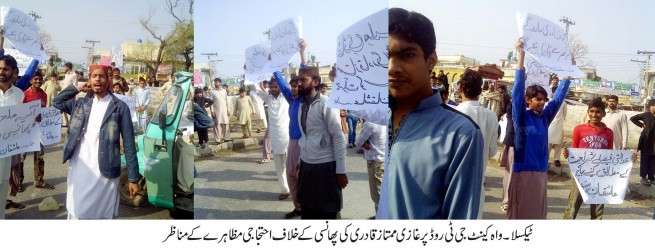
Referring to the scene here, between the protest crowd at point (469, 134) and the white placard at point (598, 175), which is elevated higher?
the protest crowd at point (469, 134)

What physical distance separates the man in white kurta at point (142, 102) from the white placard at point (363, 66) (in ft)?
6.33

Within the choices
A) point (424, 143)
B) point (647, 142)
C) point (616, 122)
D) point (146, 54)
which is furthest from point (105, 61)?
point (647, 142)

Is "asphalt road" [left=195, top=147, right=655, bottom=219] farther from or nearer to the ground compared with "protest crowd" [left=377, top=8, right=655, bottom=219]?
nearer to the ground

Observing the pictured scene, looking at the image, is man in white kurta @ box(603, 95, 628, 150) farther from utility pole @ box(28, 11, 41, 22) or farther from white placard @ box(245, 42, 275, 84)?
utility pole @ box(28, 11, 41, 22)

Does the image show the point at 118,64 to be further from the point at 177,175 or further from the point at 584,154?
the point at 584,154

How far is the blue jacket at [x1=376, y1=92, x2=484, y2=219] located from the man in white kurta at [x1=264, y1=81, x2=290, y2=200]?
0.83 metres

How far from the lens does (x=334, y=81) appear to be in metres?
2.69

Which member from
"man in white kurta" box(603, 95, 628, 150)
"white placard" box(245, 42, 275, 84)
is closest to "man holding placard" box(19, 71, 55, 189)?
"white placard" box(245, 42, 275, 84)

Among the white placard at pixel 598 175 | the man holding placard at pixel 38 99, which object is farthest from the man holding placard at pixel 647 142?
the man holding placard at pixel 38 99

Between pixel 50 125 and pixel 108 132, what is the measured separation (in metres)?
0.72

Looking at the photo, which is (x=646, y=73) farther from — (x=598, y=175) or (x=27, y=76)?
(x=27, y=76)

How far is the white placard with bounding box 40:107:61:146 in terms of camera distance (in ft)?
11.7

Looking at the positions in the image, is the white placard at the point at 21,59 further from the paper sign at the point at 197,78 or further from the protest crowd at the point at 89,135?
the paper sign at the point at 197,78

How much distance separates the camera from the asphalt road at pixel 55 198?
417 centimetres
